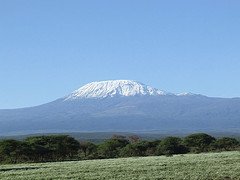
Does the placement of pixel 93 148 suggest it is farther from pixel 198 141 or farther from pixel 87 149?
pixel 198 141

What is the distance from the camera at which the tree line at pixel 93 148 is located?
56.6 m

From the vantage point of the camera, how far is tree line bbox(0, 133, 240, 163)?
56594 mm

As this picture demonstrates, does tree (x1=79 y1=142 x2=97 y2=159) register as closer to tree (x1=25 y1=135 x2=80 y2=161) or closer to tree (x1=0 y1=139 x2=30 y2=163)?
tree (x1=25 y1=135 x2=80 y2=161)

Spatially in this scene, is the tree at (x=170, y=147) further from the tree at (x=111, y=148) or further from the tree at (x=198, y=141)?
the tree at (x=111, y=148)

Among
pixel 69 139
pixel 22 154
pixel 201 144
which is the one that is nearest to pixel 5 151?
pixel 22 154

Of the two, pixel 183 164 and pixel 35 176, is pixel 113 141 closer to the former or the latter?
pixel 183 164

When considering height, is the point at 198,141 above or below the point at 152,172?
above

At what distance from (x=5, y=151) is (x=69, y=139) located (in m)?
9.87

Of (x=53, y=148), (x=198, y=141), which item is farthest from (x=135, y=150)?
(x=198, y=141)

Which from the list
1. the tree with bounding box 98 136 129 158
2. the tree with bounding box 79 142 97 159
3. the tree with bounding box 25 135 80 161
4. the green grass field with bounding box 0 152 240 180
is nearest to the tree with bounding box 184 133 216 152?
the tree with bounding box 98 136 129 158

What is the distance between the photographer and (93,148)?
6656 centimetres

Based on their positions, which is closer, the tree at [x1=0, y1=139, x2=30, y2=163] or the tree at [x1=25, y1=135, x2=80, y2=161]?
the tree at [x1=0, y1=139, x2=30, y2=163]

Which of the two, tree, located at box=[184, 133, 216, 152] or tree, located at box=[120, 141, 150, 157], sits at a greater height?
tree, located at box=[184, 133, 216, 152]

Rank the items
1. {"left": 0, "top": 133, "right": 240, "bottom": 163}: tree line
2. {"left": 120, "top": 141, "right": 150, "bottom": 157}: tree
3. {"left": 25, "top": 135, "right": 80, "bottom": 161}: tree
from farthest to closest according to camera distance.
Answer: {"left": 120, "top": 141, "right": 150, "bottom": 157}: tree → {"left": 25, "top": 135, "right": 80, "bottom": 161}: tree → {"left": 0, "top": 133, "right": 240, "bottom": 163}: tree line
